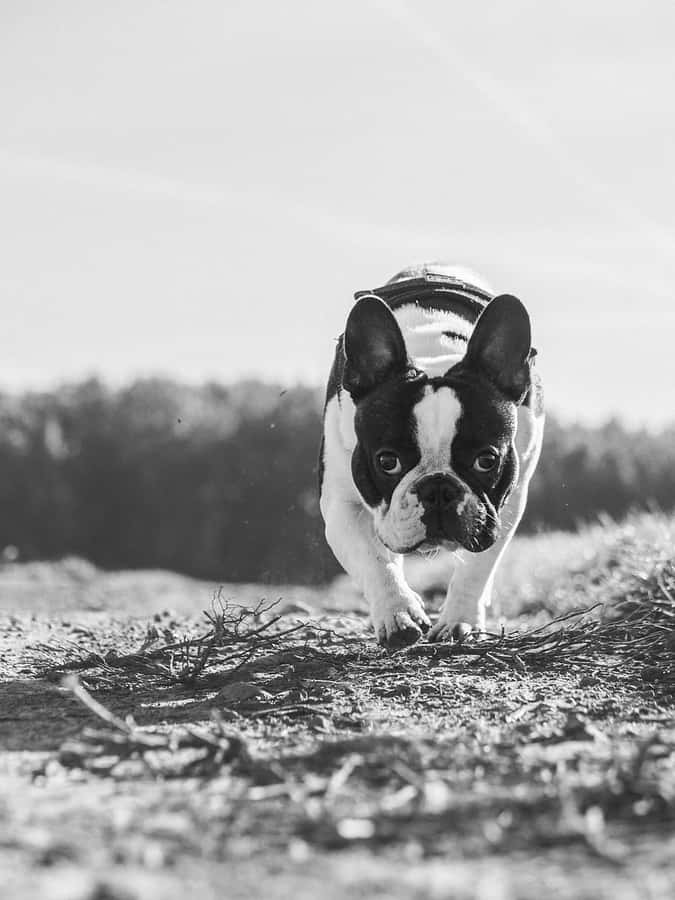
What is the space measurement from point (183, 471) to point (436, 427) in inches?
1099

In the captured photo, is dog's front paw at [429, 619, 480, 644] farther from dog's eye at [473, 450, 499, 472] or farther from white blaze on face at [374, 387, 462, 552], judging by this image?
dog's eye at [473, 450, 499, 472]

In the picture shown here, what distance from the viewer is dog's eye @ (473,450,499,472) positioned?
16.1 ft

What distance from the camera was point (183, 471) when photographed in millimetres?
32344

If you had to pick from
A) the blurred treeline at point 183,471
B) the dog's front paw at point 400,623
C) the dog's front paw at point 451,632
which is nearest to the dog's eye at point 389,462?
the dog's front paw at point 400,623

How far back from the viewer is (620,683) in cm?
425

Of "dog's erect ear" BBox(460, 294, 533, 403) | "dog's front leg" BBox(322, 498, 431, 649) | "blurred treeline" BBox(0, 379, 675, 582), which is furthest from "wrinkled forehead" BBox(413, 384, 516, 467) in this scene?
"blurred treeline" BBox(0, 379, 675, 582)

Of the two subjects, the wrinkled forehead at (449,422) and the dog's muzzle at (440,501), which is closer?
the dog's muzzle at (440,501)

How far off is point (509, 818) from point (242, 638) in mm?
2624

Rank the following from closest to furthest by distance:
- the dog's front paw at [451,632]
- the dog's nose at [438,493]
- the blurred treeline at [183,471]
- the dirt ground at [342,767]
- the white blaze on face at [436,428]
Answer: the dirt ground at [342,767], the dog's nose at [438,493], the white blaze on face at [436,428], the dog's front paw at [451,632], the blurred treeline at [183,471]

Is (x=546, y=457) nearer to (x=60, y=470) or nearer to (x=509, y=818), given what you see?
(x=60, y=470)

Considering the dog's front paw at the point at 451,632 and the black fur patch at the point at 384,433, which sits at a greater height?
the black fur patch at the point at 384,433

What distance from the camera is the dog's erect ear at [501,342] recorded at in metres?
5.05

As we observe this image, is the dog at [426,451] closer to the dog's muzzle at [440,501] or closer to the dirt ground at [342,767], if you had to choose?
the dog's muzzle at [440,501]

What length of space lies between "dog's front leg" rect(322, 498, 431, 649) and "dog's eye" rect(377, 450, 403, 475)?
1.29 feet
